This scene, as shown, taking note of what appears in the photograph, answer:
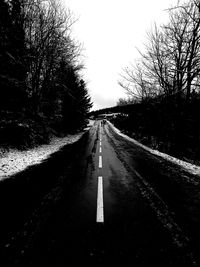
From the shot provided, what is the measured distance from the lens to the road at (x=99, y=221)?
96.3 inches

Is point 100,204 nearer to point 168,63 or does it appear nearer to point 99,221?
point 99,221

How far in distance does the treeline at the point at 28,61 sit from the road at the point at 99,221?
287 inches

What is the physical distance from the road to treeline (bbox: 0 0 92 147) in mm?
7301

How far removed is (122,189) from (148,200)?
3.18 ft

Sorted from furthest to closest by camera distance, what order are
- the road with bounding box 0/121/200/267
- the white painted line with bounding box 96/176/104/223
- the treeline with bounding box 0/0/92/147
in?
the treeline with bounding box 0/0/92/147
the white painted line with bounding box 96/176/104/223
the road with bounding box 0/121/200/267

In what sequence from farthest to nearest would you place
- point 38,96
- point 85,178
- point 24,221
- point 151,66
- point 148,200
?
point 38,96 < point 151,66 < point 85,178 < point 148,200 < point 24,221

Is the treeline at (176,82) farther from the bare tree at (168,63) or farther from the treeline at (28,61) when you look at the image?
the treeline at (28,61)

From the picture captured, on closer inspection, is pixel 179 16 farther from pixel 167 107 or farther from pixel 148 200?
pixel 148 200

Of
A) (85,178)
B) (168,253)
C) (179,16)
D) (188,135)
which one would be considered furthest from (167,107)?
(168,253)

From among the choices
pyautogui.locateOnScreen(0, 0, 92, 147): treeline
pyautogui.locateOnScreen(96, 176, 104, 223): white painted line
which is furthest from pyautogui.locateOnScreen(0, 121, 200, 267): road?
pyautogui.locateOnScreen(0, 0, 92, 147): treeline

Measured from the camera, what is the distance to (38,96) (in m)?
16.2

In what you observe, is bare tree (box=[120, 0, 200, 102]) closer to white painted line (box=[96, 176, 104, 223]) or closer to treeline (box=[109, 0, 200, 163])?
treeline (box=[109, 0, 200, 163])

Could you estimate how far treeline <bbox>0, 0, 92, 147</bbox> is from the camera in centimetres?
1070

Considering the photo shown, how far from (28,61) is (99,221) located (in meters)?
14.4
